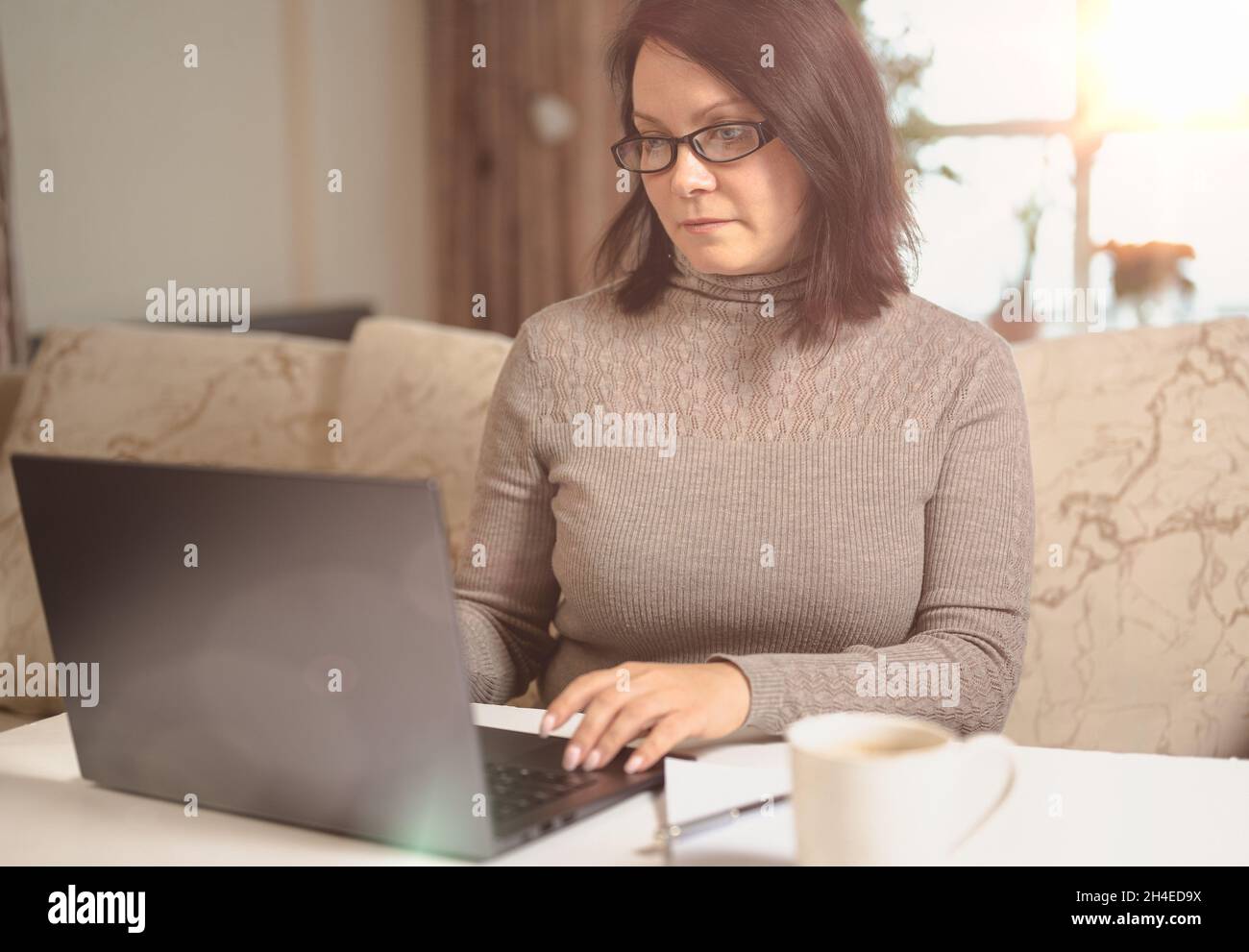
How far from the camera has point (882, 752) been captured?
64cm

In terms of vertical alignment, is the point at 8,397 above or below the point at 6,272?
below

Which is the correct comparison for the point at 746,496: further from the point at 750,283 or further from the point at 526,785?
the point at 526,785

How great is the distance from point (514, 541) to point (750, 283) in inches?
13.6

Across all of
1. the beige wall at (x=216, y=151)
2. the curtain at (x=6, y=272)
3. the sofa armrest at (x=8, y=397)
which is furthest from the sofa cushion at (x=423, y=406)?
the beige wall at (x=216, y=151)

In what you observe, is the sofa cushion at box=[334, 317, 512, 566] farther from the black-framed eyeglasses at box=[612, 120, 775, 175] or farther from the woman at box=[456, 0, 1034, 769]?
the black-framed eyeglasses at box=[612, 120, 775, 175]

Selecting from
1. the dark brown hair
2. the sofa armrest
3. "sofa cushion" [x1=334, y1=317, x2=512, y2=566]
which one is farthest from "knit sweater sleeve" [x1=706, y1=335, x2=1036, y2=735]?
the sofa armrest

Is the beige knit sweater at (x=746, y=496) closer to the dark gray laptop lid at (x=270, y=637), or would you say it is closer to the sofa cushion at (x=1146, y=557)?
the sofa cushion at (x=1146, y=557)

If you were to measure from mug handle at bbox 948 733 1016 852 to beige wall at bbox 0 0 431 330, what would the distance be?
2657 millimetres

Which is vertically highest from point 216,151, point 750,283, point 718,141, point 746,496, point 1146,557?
point 216,151

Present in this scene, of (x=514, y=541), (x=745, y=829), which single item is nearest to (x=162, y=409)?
(x=514, y=541)

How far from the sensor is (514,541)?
1.29 m

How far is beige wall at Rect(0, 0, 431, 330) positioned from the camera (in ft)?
9.65

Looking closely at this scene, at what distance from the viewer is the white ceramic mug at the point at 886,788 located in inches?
23.3

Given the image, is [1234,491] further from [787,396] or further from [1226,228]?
[1226,228]
